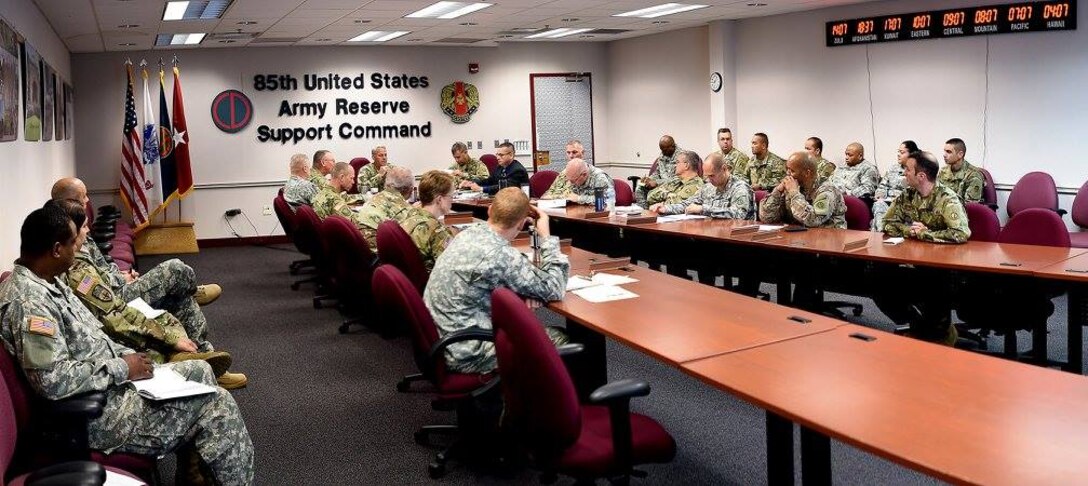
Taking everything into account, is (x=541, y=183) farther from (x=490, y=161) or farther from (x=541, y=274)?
(x=541, y=274)

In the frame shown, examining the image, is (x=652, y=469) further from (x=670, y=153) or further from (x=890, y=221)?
(x=670, y=153)

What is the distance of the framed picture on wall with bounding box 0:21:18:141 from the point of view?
4.76 m

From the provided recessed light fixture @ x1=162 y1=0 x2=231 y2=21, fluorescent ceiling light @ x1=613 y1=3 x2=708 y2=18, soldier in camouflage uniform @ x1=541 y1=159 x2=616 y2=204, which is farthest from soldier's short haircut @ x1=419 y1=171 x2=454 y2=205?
fluorescent ceiling light @ x1=613 y1=3 x2=708 y2=18

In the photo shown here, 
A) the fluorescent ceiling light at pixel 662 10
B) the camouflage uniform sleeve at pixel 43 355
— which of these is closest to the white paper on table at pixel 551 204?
the fluorescent ceiling light at pixel 662 10

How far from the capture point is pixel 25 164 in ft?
19.5

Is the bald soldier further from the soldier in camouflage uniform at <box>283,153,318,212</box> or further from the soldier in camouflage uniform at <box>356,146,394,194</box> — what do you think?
the soldier in camouflage uniform at <box>283,153,318,212</box>

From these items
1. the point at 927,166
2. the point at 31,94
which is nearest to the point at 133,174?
the point at 31,94

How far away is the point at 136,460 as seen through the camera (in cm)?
308

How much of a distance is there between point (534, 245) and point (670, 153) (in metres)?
6.42

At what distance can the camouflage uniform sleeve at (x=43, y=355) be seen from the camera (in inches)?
113

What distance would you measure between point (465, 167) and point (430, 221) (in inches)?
235

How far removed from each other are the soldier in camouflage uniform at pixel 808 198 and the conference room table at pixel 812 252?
0.51 ft

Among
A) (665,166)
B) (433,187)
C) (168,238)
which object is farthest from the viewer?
(168,238)

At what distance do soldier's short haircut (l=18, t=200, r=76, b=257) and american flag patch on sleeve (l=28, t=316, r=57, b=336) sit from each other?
30 cm
